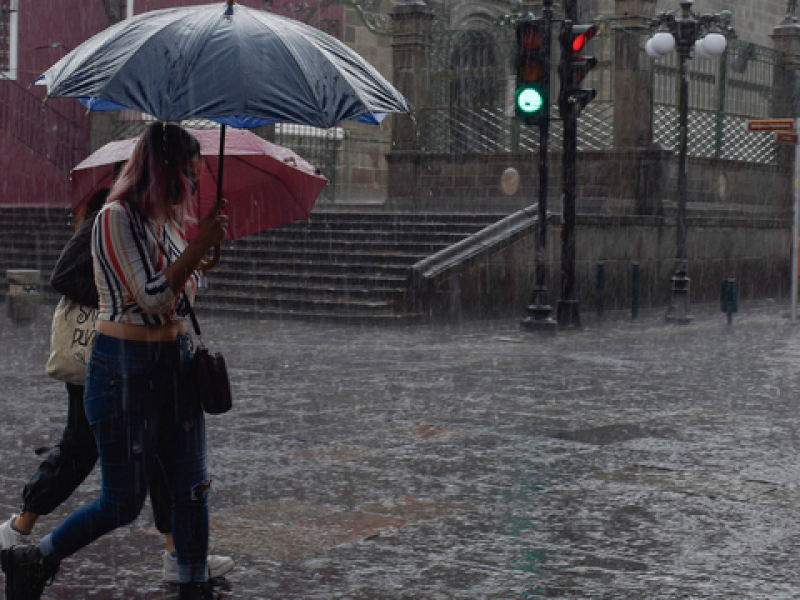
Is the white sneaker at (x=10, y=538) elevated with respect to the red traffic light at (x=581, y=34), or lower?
lower

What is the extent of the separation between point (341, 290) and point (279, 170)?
12574mm

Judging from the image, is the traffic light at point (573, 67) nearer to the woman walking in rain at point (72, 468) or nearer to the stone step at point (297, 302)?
the stone step at point (297, 302)

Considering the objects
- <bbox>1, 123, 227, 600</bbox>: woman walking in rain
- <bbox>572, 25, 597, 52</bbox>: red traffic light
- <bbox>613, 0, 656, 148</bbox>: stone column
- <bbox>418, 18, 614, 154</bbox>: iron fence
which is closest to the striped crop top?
<bbox>1, 123, 227, 600</bbox>: woman walking in rain

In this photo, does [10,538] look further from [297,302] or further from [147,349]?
[297,302]

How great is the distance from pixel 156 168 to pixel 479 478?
338cm

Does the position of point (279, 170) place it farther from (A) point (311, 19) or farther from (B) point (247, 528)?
(A) point (311, 19)

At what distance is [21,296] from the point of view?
16.7 meters

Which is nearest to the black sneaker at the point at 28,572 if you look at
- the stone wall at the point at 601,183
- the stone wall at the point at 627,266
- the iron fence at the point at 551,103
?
the stone wall at the point at 627,266

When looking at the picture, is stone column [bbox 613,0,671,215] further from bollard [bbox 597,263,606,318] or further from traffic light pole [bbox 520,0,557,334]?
traffic light pole [bbox 520,0,557,334]

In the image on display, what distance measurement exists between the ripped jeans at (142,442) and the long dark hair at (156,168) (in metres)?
0.47

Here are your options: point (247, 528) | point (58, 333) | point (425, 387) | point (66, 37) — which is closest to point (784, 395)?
point (425, 387)

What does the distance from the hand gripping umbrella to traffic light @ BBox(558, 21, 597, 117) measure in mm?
11794

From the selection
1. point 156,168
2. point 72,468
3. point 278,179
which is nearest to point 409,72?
point 278,179

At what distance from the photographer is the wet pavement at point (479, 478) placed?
16.8 feet
